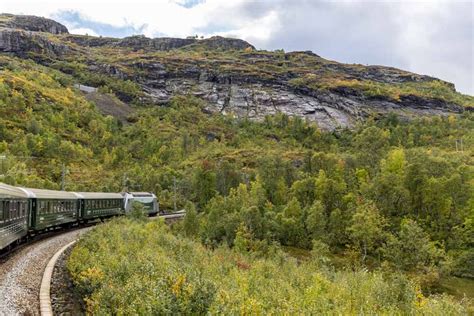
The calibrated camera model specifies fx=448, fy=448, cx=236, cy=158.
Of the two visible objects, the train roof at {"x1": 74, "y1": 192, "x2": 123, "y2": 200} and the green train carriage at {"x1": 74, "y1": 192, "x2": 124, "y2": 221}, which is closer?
the train roof at {"x1": 74, "y1": 192, "x2": 123, "y2": 200}

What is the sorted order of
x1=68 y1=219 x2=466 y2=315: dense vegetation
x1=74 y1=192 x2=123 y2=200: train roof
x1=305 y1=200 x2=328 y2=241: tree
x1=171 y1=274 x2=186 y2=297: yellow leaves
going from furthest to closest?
x1=305 y1=200 x2=328 y2=241: tree, x1=74 y1=192 x2=123 y2=200: train roof, x1=171 y1=274 x2=186 y2=297: yellow leaves, x1=68 y1=219 x2=466 y2=315: dense vegetation

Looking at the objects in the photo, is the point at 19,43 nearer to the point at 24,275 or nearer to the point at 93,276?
the point at 24,275

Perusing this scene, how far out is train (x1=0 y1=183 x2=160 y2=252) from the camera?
18.5m

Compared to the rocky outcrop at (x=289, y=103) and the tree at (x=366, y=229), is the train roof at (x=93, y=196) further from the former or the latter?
the rocky outcrop at (x=289, y=103)

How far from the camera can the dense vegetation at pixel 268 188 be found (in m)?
18.5

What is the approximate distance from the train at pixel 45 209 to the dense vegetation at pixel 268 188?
11.0 ft

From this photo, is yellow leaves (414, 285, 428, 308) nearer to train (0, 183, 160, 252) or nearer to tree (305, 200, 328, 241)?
train (0, 183, 160, 252)

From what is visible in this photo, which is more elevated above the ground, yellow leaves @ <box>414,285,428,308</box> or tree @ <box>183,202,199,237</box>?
yellow leaves @ <box>414,285,428,308</box>

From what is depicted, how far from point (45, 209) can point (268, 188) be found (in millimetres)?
43921

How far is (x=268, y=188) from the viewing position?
6800 centimetres

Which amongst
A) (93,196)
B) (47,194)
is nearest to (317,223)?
(93,196)

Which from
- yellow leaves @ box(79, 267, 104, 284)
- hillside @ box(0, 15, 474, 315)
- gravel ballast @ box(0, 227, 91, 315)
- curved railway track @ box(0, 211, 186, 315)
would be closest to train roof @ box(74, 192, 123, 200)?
hillside @ box(0, 15, 474, 315)

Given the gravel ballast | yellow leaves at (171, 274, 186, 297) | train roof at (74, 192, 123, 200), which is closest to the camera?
yellow leaves at (171, 274, 186, 297)

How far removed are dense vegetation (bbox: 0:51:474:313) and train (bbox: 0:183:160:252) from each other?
11.0 feet
